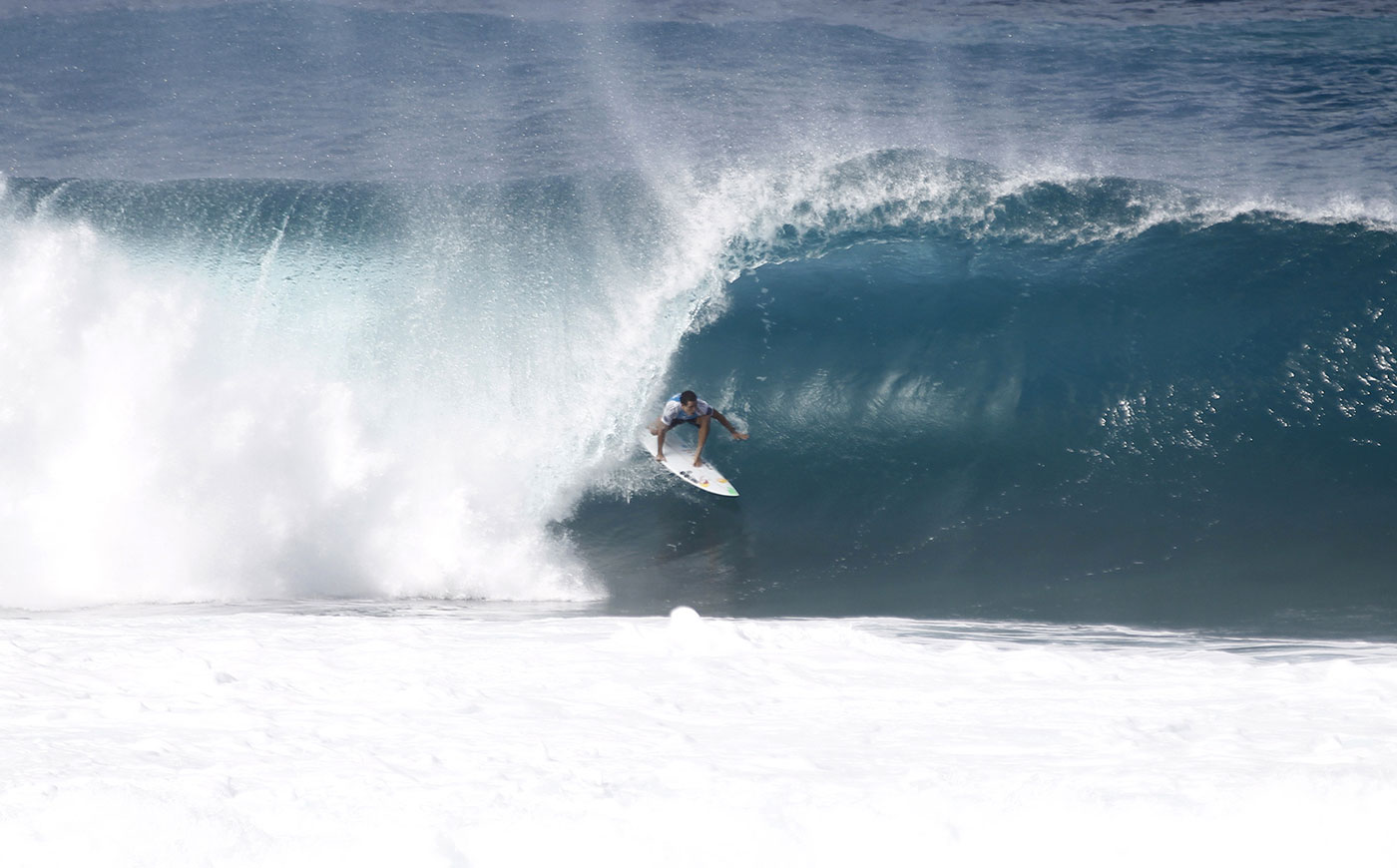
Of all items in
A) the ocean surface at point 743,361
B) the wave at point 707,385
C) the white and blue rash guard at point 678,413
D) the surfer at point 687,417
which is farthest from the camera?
the white and blue rash guard at point 678,413

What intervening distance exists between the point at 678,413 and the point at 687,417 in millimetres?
99

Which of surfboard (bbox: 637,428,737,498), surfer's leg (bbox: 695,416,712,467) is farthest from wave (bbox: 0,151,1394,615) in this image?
surfer's leg (bbox: 695,416,712,467)

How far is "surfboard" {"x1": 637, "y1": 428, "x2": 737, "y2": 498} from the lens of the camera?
11.0m

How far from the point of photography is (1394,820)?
445 centimetres

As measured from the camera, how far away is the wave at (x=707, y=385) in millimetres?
10180

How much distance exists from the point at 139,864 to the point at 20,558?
723cm

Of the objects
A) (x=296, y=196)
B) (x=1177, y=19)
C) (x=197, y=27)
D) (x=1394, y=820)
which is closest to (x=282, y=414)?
(x=296, y=196)

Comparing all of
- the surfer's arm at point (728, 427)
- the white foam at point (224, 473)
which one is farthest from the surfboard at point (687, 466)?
the white foam at point (224, 473)

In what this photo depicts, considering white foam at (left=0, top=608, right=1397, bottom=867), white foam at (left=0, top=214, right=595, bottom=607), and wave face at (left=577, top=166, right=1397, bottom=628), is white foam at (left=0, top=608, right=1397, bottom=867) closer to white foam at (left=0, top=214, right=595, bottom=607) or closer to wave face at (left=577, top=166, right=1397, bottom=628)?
wave face at (left=577, top=166, right=1397, bottom=628)

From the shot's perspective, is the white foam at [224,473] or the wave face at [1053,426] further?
the white foam at [224,473]

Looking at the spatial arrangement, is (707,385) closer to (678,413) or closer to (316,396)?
(678,413)

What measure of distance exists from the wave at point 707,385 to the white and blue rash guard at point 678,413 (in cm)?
66

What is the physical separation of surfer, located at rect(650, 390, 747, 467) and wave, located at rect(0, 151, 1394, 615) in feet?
1.56

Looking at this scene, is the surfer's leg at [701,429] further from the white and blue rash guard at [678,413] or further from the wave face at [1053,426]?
the wave face at [1053,426]
